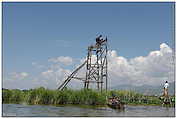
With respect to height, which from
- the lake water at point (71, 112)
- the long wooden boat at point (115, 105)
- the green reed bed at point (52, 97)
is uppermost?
the green reed bed at point (52, 97)

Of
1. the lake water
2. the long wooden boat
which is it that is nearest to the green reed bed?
the long wooden boat

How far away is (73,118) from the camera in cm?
1233

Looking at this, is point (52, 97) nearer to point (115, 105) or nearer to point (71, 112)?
point (115, 105)

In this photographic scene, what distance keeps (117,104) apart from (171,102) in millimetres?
4428

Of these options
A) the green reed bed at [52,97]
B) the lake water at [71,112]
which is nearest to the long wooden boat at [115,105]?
the green reed bed at [52,97]

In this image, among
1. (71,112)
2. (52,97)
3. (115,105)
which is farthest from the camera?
(52,97)

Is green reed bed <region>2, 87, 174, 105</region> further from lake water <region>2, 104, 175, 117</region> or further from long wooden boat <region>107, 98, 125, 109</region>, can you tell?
lake water <region>2, 104, 175, 117</region>

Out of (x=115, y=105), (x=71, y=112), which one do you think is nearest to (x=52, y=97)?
(x=115, y=105)

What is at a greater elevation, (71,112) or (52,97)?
(52,97)

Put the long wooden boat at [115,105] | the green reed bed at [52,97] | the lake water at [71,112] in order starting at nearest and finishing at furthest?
1. the lake water at [71,112]
2. the long wooden boat at [115,105]
3. the green reed bed at [52,97]

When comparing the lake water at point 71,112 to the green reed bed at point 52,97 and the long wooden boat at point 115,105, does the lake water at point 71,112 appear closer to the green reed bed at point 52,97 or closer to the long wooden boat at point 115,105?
the long wooden boat at point 115,105

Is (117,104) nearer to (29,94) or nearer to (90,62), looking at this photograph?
(29,94)

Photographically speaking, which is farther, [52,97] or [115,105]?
[52,97]

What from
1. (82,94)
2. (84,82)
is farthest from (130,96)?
(82,94)
